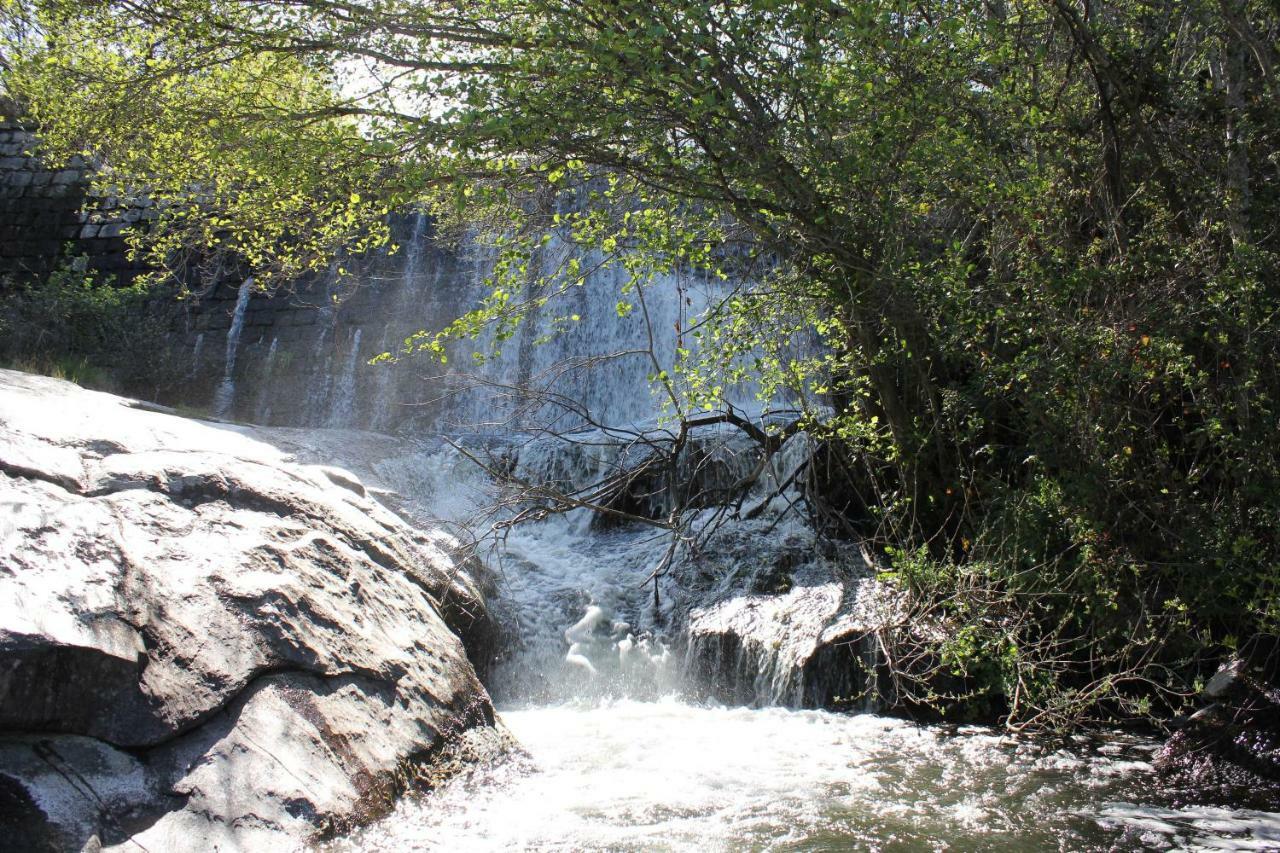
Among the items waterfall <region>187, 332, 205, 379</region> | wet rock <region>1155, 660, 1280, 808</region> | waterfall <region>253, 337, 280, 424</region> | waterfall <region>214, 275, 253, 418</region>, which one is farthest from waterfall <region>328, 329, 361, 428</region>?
wet rock <region>1155, 660, 1280, 808</region>

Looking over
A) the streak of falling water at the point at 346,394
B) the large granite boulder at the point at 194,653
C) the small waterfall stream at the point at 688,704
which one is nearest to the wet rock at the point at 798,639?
the small waterfall stream at the point at 688,704

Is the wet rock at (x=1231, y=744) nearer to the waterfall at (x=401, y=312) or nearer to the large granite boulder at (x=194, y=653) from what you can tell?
the large granite boulder at (x=194, y=653)

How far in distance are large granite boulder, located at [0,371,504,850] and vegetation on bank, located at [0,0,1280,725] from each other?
5.59 ft

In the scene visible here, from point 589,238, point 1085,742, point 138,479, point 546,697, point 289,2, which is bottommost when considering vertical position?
point 546,697

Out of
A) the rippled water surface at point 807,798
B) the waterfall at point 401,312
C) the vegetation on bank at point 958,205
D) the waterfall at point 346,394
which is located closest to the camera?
the rippled water surface at point 807,798

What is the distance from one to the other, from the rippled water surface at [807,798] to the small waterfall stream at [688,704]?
1cm

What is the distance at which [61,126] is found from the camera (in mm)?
6738

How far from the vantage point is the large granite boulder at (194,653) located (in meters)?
3.07

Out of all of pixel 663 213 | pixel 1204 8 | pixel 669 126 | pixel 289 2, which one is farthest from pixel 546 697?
pixel 1204 8

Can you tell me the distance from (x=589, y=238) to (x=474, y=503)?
405 cm

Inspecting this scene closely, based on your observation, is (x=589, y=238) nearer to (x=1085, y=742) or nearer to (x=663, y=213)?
(x=663, y=213)

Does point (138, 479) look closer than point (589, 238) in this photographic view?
Yes

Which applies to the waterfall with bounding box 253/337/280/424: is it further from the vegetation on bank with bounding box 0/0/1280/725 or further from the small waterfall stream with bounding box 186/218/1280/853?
the vegetation on bank with bounding box 0/0/1280/725

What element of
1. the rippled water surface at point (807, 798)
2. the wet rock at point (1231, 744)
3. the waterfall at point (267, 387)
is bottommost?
the rippled water surface at point (807, 798)
